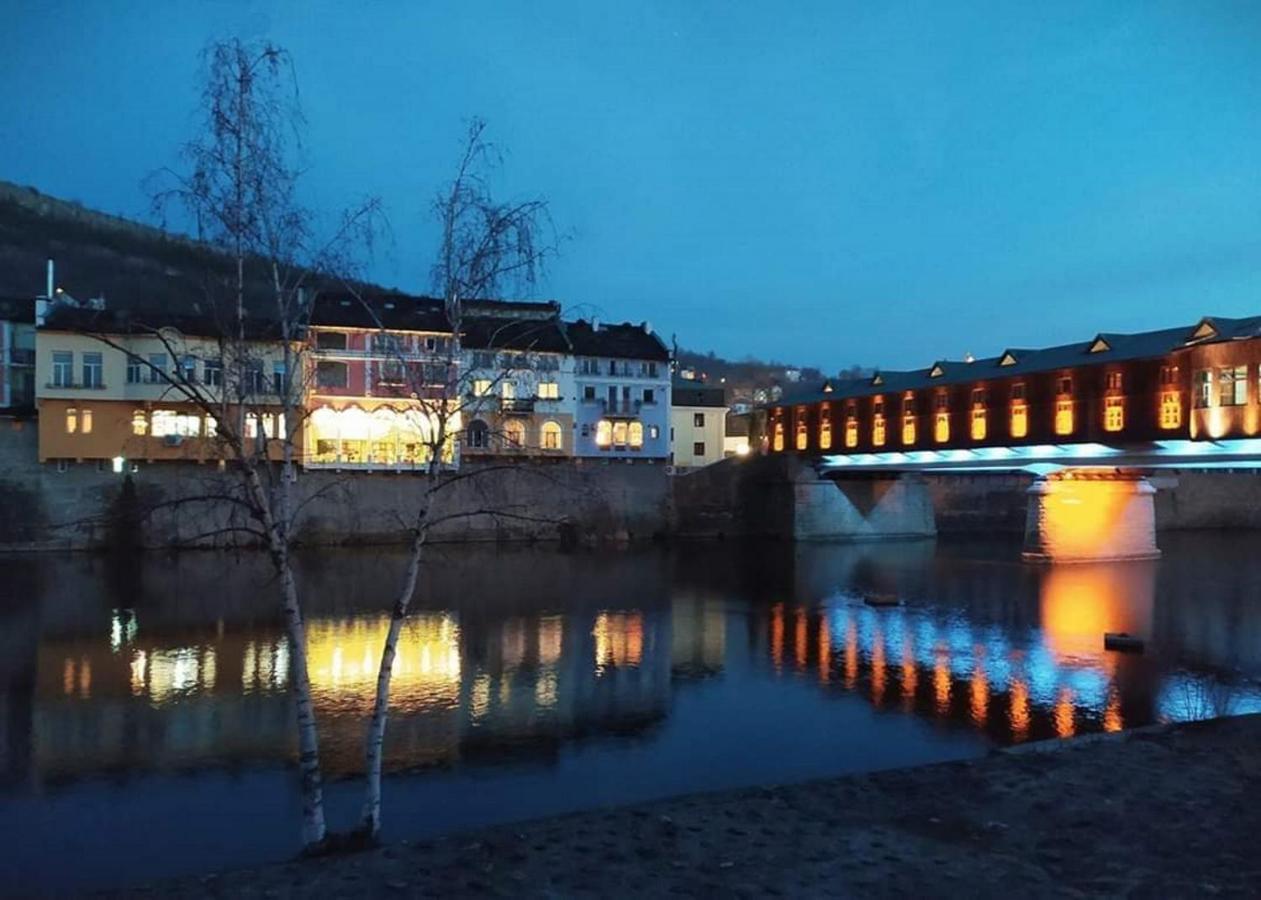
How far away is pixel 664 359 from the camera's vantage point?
60219 mm

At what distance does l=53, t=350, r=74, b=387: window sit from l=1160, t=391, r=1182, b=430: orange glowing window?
51.3m

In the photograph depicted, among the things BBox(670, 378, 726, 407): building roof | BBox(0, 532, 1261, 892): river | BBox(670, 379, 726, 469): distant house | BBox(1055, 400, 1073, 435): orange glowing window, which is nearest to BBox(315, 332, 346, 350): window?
BBox(0, 532, 1261, 892): river

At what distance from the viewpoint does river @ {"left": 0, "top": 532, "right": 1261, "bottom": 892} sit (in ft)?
39.0

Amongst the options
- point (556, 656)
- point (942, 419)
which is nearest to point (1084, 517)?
point (942, 419)

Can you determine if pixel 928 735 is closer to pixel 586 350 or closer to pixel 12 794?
pixel 12 794

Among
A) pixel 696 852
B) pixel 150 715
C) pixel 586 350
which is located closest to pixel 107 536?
pixel 586 350

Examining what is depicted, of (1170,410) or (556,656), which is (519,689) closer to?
(556,656)

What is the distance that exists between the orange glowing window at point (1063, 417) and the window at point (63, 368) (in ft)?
161

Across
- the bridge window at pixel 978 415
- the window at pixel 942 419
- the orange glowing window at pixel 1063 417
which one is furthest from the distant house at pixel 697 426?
the orange glowing window at pixel 1063 417

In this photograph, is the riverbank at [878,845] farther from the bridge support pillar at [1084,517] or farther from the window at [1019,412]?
the bridge support pillar at [1084,517]

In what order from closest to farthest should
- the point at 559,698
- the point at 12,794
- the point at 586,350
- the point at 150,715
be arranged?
1. the point at 12,794
2. the point at 150,715
3. the point at 559,698
4. the point at 586,350

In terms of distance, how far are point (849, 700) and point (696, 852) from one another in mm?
10926

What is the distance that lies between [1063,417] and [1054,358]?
416cm

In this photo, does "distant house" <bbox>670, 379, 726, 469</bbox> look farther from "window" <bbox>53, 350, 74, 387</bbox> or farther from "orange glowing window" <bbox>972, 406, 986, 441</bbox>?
"window" <bbox>53, 350, 74, 387</bbox>
